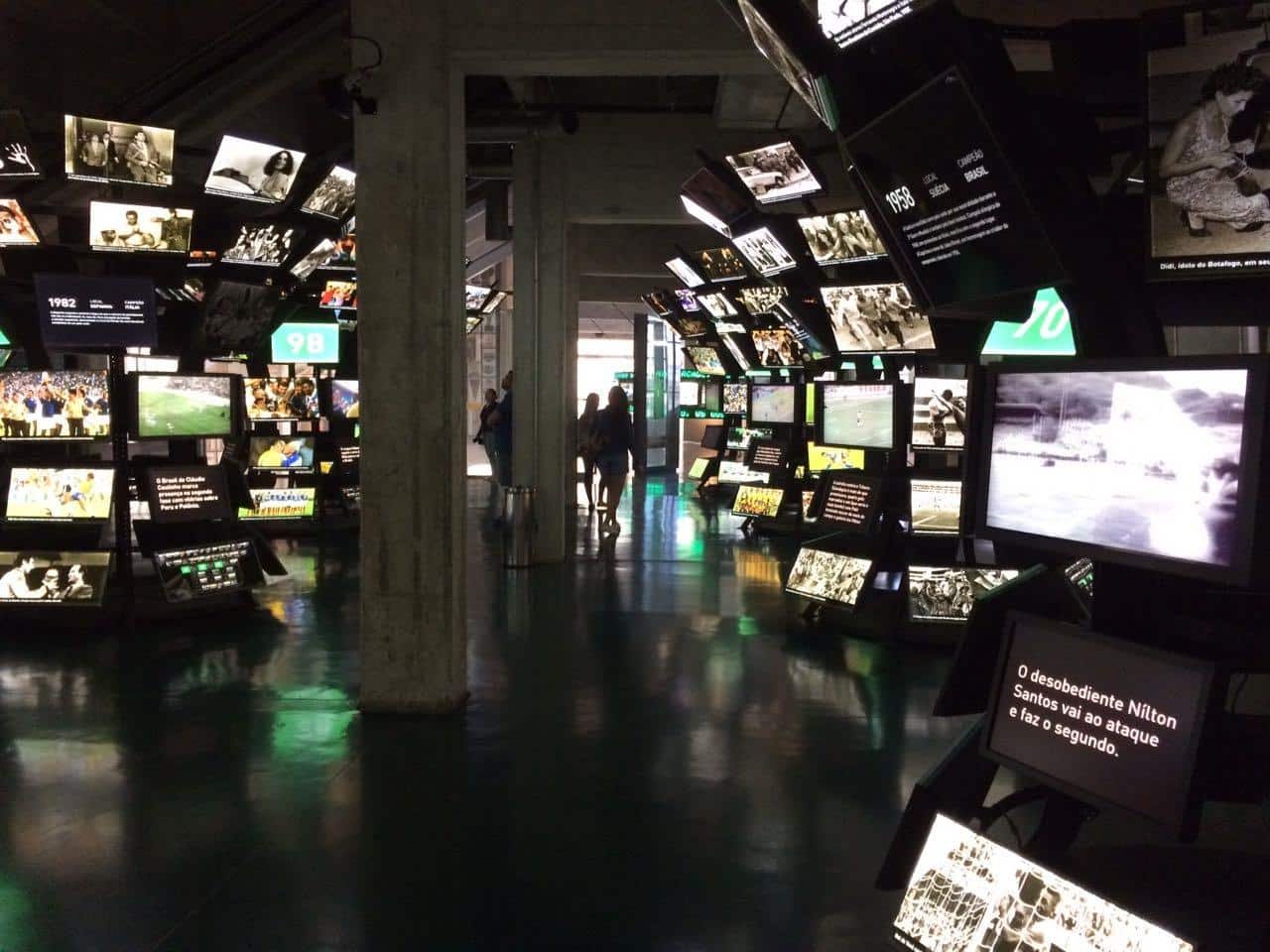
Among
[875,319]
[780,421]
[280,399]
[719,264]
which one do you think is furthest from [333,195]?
[780,421]

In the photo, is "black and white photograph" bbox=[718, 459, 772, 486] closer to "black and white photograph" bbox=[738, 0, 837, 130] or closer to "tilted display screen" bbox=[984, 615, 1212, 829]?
"black and white photograph" bbox=[738, 0, 837, 130]

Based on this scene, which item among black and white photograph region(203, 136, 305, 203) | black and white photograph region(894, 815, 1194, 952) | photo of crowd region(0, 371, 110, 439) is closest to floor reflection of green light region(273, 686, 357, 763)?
photo of crowd region(0, 371, 110, 439)

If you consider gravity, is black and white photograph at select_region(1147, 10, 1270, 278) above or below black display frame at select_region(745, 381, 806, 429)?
above

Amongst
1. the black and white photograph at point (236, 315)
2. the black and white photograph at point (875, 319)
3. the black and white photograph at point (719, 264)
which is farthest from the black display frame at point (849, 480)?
the black and white photograph at point (236, 315)

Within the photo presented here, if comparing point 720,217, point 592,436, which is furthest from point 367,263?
point 592,436

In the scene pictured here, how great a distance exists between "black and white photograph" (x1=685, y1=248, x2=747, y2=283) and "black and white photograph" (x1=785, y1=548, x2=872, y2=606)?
557 centimetres

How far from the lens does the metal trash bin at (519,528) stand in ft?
Result: 35.0

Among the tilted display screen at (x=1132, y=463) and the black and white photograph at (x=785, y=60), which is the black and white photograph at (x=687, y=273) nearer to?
the black and white photograph at (x=785, y=60)

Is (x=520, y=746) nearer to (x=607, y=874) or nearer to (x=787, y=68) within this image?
(x=607, y=874)

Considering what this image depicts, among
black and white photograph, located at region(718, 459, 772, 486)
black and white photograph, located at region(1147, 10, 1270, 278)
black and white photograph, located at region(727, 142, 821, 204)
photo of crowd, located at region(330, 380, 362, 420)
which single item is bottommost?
black and white photograph, located at region(718, 459, 772, 486)

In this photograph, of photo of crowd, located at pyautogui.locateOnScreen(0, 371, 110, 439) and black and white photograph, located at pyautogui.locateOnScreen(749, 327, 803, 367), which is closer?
photo of crowd, located at pyautogui.locateOnScreen(0, 371, 110, 439)

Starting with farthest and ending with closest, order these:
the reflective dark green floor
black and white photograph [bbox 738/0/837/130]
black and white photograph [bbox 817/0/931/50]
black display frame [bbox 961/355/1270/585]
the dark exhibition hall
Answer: the reflective dark green floor → black and white photograph [bbox 738/0/837/130] → black and white photograph [bbox 817/0/931/50] → the dark exhibition hall → black display frame [bbox 961/355/1270/585]

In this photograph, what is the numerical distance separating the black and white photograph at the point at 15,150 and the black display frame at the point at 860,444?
594cm

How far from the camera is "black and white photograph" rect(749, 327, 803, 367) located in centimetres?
1489
